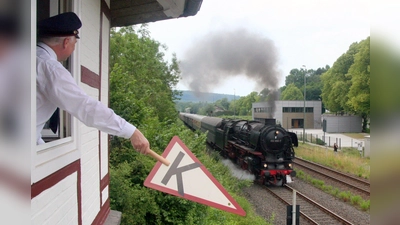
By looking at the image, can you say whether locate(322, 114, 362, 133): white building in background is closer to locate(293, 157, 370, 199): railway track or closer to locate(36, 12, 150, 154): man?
locate(293, 157, 370, 199): railway track

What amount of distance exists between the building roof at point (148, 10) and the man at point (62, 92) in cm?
240

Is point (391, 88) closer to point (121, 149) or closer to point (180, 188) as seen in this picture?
point (180, 188)

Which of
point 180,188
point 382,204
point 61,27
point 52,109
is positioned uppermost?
point 61,27

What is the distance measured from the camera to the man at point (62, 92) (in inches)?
72.7

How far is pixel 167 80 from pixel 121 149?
72.5ft

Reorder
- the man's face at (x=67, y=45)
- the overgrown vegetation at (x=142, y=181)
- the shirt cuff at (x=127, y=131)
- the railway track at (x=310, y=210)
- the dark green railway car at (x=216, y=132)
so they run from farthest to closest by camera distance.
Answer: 1. the dark green railway car at (x=216, y=132)
2. the railway track at (x=310, y=210)
3. the overgrown vegetation at (x=142, y=181)
4. the man's face at (x=67, y=45)
5. the shirt cuff at (x=127, y=131)

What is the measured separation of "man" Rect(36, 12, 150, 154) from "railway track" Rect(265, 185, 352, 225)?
8.51 m

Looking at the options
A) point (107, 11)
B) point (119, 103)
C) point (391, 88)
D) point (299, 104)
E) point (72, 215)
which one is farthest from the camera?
point (299, 104)

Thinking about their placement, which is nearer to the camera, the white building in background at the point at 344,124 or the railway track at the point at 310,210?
the railway track at the point at 310,210

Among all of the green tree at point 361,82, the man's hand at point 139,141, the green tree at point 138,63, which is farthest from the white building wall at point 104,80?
the green tree at point 361,82

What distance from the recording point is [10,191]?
36.6 inches

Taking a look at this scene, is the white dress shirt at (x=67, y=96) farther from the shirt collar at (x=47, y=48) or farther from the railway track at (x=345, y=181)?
the railway track at (x=345, y=181)

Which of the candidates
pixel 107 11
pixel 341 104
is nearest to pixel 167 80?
pixel 341 104

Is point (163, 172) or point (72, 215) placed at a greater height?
point (163, 172)
